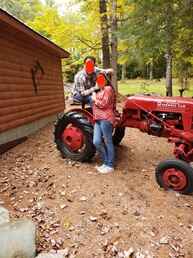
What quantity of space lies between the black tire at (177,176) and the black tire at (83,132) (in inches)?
57.2

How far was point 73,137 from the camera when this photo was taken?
612 cm

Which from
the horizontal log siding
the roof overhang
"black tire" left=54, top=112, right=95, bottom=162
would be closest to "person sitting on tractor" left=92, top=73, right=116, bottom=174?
"black tire" left=54, top=112, right=95, bottom=162

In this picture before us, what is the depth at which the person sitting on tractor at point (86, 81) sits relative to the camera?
5980 mm

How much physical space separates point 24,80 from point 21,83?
248mm

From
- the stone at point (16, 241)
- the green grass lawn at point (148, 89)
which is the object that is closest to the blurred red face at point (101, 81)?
the stone at point (16, 241)

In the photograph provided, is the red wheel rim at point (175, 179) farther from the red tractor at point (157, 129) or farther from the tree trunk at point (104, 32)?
the tree trunk at point (104, 32)

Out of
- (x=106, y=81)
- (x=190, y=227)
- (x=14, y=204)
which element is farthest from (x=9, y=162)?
(x=190, y=227)

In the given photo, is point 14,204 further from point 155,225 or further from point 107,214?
point 155,225

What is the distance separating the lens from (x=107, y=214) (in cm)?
457

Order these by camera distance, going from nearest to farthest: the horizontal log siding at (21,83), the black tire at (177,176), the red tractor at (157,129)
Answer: the black tire at (177,176), the red tractor at (157,129), the horizontal log siding at (21,83)

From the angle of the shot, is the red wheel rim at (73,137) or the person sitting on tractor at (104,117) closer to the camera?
the person sitting on tractor at (104,117)

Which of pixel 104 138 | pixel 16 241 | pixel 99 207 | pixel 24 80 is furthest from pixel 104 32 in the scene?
pixel 16 241

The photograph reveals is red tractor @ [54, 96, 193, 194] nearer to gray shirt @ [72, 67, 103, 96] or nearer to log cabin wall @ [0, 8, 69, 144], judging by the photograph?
gray shirt @ [72, 67, 103, 96]

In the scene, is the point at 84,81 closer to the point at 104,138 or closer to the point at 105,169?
the point at 104,138
